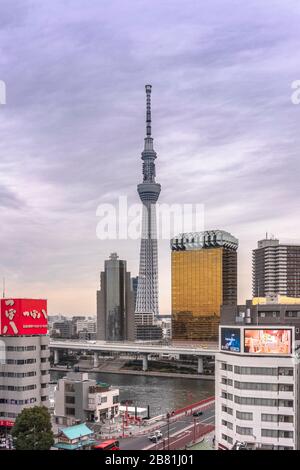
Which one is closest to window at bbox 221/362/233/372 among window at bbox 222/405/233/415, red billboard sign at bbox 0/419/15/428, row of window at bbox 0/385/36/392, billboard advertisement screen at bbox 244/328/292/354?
billboard advertisement screen at bbox 244/328/292/354

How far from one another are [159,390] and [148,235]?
6802cm

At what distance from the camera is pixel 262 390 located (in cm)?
1459

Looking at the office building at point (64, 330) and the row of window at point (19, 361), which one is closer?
the row of window at point (19, 361)

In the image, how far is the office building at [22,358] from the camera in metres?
18.9

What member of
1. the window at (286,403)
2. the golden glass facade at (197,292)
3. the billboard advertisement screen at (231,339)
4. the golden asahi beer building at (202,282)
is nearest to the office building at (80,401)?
the billboard advertisement screen at (231,339)

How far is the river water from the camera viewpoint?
30.0 metres

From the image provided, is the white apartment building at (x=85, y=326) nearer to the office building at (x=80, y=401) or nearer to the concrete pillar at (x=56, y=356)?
the concrete pillar at (x=56, y=356)

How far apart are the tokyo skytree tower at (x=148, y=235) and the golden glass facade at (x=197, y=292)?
1416 inches

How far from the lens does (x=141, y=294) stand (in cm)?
10900

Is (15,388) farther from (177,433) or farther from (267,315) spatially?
(267,315)

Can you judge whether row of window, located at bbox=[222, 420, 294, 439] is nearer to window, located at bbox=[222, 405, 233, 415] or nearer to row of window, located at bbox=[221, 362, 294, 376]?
window, located at bbox=[222, 405, 233, 415]
